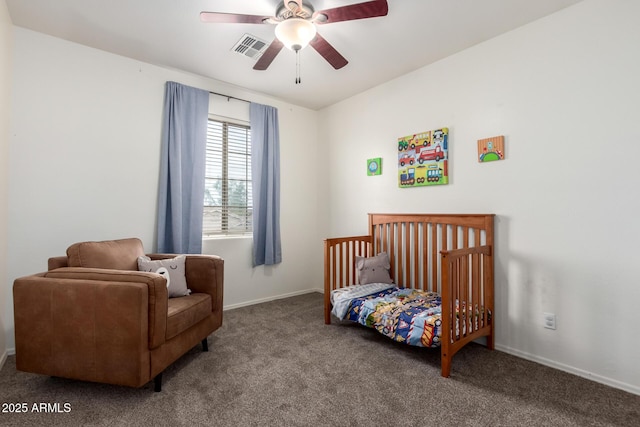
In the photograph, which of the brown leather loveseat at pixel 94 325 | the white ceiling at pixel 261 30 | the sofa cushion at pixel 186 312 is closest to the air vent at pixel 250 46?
the white ceiling at pixel 261 30

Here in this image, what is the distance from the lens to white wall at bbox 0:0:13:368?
216cm

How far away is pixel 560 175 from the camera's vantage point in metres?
2.20

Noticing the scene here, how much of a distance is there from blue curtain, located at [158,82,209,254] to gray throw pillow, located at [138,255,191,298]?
0.65 m

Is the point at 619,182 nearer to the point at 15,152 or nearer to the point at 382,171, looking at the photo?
the point at 382,171

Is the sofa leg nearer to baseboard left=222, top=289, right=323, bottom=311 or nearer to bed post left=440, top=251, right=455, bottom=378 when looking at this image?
baseboard left=222, top=289, right=323, bottom=311

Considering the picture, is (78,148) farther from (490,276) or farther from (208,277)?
(490,276)

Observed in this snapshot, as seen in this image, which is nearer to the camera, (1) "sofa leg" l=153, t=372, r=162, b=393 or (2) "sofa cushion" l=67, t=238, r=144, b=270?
(1) "sofa leg" l=153, t=372, r=162, b=393

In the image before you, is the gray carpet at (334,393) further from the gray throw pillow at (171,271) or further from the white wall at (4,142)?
the gray throw pillow at (171,271)

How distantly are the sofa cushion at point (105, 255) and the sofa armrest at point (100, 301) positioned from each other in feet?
0.92

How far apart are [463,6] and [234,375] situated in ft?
9.60

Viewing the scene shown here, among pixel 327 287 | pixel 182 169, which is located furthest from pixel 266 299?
pixel 182 169

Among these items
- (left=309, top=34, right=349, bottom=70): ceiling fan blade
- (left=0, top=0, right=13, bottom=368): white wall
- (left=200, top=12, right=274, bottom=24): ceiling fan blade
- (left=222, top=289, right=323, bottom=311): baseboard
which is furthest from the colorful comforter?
(left=0, top=0, right=13, bottom=368): white wall

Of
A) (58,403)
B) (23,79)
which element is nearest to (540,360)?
(58,403)

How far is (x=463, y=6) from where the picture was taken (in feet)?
7.08
